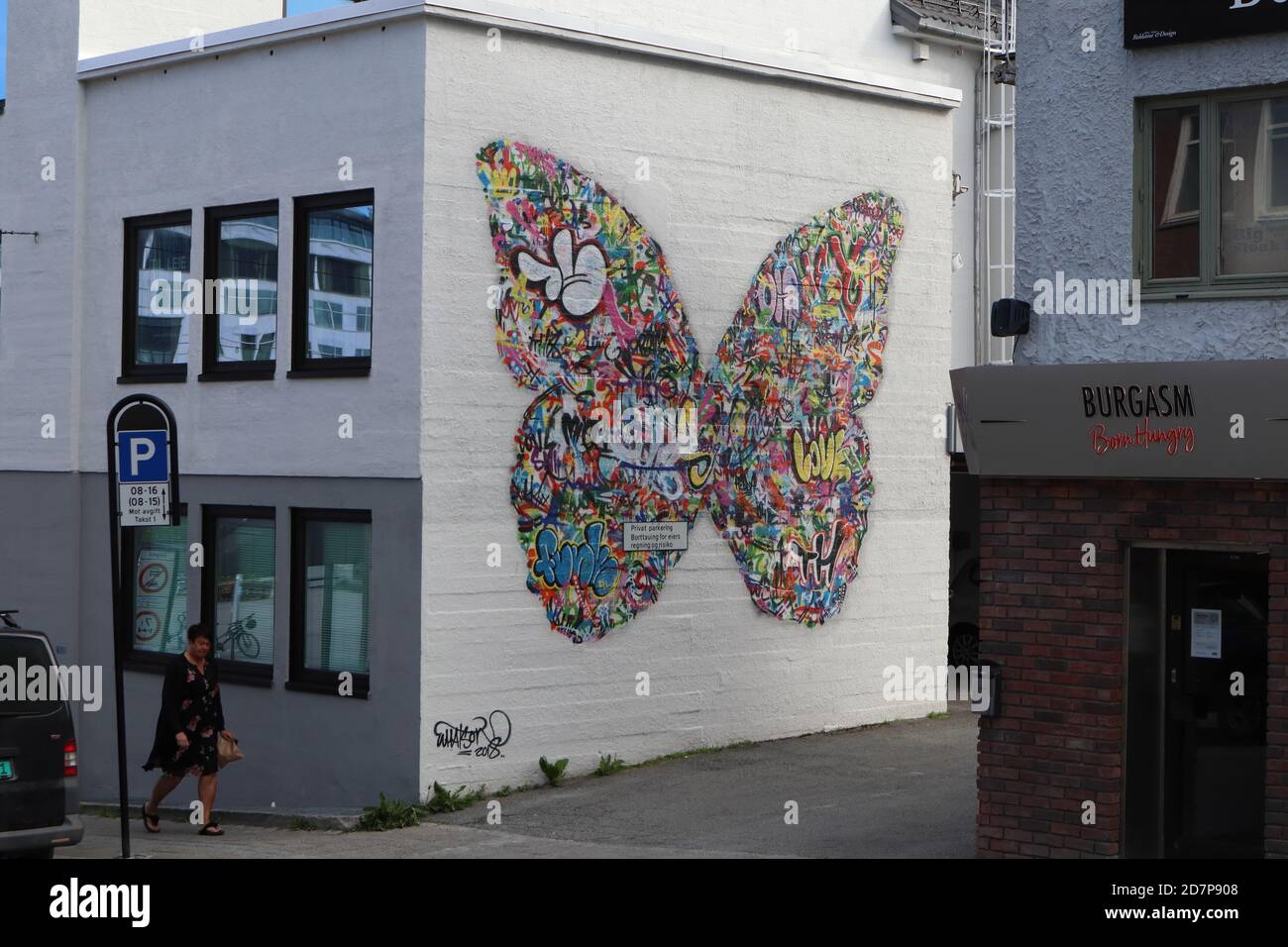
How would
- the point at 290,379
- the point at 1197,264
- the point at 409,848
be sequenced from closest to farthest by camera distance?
the point at 1197,264 → the point at 409,848 → the point at 290,379

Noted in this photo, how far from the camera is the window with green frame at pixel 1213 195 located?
10641 mm

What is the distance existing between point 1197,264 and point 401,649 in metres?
7.18

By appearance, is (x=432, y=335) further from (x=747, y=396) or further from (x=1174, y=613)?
(x=1174, y=613)

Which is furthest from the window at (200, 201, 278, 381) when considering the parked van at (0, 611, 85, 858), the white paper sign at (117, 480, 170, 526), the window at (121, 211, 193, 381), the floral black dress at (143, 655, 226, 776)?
the parked van at (0, 611, 85, 858)

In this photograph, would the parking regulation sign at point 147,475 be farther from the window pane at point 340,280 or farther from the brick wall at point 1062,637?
the brick wall at point 1062,637

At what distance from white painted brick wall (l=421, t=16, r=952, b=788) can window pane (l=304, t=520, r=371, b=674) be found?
980 mm

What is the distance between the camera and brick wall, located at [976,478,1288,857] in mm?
10906

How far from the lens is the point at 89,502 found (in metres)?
17.9

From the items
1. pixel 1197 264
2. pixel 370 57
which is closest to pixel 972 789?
pixel 1197 264

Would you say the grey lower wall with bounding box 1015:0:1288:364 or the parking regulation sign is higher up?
the grey lower wall with bounding box 1015:0:1288:364

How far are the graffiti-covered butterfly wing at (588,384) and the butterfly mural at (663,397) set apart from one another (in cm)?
1

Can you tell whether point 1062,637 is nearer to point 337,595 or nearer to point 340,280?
point 337,595

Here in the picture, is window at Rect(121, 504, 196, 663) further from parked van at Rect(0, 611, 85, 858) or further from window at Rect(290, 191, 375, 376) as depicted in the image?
parked van at Rect(0, 611, 85, 858)

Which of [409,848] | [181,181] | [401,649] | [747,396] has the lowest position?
[409,848]
